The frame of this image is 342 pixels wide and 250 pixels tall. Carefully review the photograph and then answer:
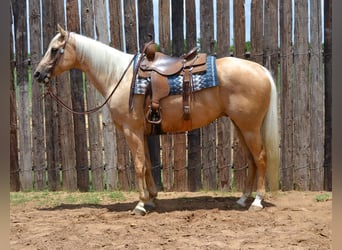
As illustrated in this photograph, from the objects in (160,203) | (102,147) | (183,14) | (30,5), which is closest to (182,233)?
(160,203)

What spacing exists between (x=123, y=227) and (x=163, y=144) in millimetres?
1767

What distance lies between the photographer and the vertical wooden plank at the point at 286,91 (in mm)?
5207

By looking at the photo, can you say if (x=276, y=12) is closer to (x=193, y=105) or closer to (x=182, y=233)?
(x=193, y=105)

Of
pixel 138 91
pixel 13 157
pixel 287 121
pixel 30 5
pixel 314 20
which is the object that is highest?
pixel 30 5

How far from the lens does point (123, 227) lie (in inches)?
155

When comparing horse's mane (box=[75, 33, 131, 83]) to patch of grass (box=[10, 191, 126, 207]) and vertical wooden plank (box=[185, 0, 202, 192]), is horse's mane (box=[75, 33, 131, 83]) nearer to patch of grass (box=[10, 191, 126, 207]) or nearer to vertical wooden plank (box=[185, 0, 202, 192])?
vertical wooden plank (box=[185, 0, 202, 192])

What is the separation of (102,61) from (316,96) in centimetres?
289

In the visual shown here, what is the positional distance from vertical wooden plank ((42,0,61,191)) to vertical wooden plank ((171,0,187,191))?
1751 mm

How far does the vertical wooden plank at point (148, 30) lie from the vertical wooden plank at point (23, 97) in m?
1.74

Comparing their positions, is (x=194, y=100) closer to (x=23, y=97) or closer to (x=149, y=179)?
(x=149, y=179)

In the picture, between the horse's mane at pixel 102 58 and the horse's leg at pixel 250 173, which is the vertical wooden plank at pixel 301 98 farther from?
the horse's mane at pixel 102 58

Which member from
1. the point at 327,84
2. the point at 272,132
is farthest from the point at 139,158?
the point at 327,84

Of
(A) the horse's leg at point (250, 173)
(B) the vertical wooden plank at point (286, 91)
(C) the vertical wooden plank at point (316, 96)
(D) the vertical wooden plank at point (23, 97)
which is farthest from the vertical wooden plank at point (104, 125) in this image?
(C) the vertical wooden plank at point (316, 96)

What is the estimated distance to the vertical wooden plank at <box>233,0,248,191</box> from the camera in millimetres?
5262
